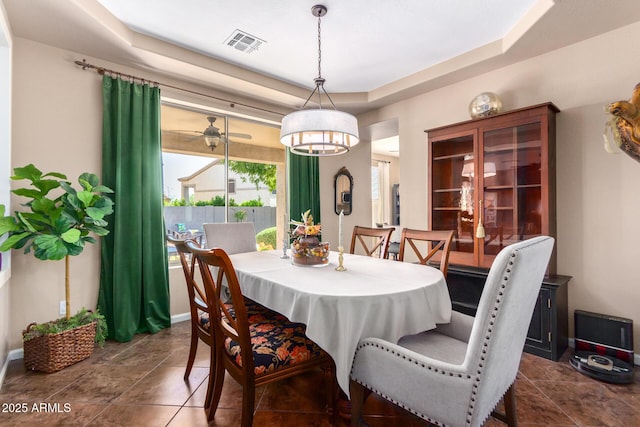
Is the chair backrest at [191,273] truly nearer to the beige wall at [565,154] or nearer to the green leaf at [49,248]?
the green leaf at [49,248]

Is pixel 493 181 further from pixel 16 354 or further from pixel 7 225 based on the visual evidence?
pixel 16 354

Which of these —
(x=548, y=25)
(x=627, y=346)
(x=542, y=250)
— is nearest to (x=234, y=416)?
(x=542, y=250)

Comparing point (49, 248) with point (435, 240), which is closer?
point (49, 248)

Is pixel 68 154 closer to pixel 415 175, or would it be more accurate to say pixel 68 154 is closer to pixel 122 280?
pixel 122 280

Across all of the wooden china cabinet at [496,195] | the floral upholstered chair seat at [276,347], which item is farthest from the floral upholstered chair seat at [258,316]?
the wooden china cabinet at [496,195]

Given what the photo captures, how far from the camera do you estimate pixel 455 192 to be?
322 centimetres

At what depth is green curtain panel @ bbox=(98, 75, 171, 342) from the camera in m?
2.76

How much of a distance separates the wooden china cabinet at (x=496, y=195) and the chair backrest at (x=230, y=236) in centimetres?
191

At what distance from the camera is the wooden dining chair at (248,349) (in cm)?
139

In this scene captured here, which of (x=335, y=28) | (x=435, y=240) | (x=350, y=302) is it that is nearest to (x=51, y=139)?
(x=335, y=28)

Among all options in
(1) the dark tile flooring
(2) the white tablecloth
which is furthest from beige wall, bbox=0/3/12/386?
(2) the white tablecloth

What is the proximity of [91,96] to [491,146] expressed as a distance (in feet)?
11.9

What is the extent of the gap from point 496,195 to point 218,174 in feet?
9.89

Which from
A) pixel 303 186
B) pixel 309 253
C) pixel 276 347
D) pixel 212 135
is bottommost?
pixel 276 347
